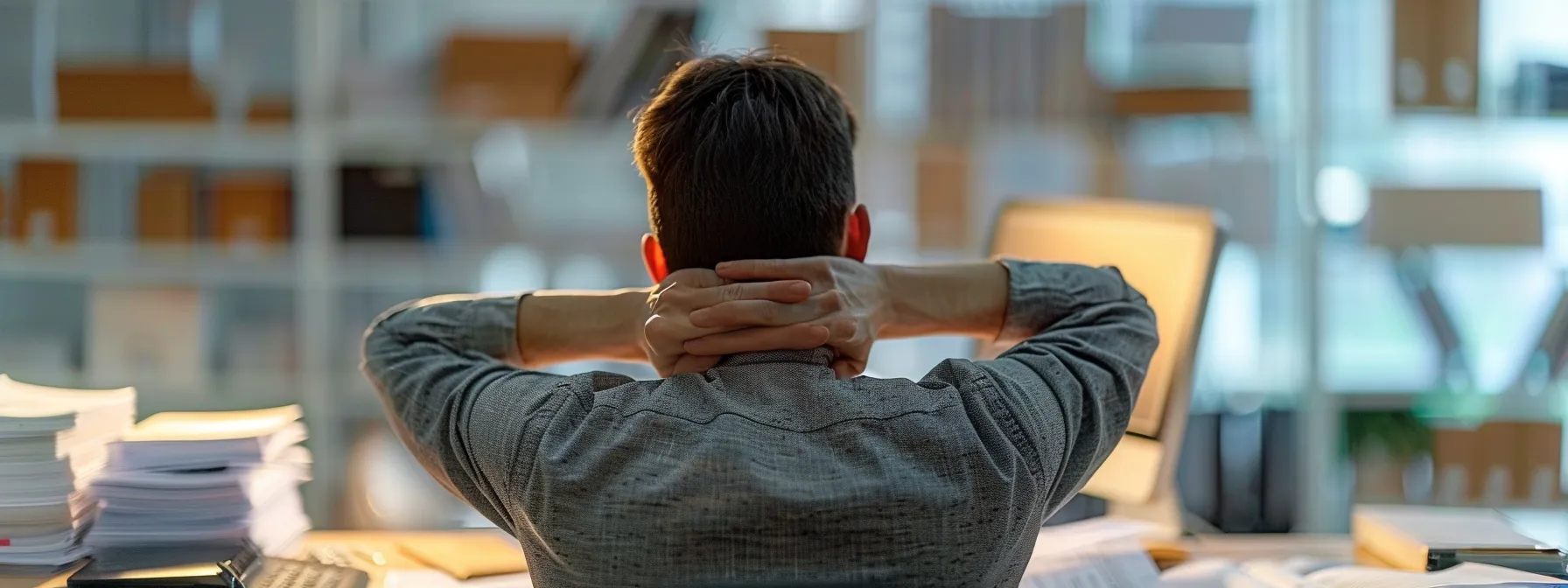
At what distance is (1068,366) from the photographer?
111 cm

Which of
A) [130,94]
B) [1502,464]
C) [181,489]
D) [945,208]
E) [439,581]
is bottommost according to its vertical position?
[1502,464]

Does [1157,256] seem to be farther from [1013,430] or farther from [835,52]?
[835,52]

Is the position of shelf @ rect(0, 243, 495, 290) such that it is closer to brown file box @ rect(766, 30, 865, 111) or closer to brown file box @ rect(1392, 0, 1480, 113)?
brown file box @ rect(766, 30, 865, 111)

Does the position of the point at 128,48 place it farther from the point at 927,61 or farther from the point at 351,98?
the point at 927,61

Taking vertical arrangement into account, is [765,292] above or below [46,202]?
below

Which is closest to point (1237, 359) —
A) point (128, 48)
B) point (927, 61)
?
point (927, 61)

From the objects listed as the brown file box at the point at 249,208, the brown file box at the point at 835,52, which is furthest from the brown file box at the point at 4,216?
the brown file box at the point at 835,52

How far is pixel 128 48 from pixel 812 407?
2.65 meters

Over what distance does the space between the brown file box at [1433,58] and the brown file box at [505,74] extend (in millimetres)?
1853

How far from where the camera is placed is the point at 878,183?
116 inches

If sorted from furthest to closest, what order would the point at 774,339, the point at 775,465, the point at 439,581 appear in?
1. the point at 439,581
2. the point at 774,339
3. the point at 775,465

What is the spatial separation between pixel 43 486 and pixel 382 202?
172cm

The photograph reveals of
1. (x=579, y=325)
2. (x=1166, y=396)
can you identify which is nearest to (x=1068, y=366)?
(x=1166, y=396)

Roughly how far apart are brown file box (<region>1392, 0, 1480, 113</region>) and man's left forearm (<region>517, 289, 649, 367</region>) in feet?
7.19
